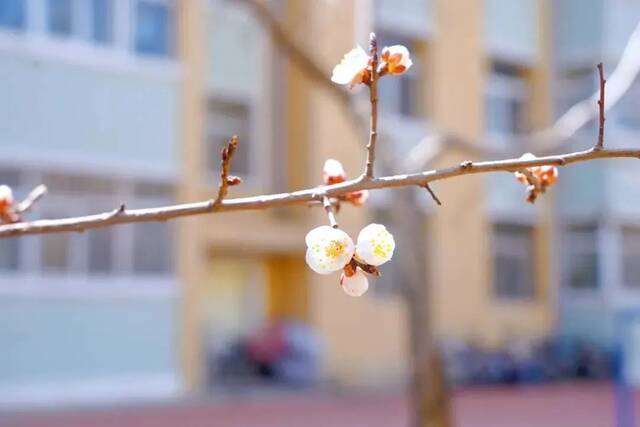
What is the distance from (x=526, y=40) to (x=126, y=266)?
34.5 feet

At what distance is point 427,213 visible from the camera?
20.8m

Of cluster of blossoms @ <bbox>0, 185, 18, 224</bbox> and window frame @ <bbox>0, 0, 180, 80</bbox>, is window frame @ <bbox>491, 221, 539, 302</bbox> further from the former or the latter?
cluster of blossoms @ <bbox>0, 185, 18, 224</bbox>

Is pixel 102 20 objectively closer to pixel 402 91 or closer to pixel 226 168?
pixel 402 91

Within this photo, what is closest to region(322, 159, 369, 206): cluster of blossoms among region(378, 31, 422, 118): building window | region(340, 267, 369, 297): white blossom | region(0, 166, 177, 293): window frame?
region(340, 267, 369, 297): white blossom

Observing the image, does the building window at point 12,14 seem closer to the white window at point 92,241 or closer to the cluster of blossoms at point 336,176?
the white window at point 92,241

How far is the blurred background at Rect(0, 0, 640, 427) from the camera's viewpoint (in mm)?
15117

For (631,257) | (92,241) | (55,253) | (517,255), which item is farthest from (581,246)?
(55,253)

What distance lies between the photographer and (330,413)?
16.2 meters

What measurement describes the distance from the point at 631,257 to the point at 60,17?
12.9m

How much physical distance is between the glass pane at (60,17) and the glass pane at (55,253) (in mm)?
2619

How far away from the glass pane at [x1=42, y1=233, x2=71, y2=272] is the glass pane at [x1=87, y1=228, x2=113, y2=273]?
1.15 feet

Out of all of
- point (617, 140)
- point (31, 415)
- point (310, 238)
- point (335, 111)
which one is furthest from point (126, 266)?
point (310, 238)

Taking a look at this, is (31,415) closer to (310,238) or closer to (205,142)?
(205,142)

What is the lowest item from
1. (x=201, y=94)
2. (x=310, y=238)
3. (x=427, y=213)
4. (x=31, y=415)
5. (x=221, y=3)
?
(x=31, y=415)
